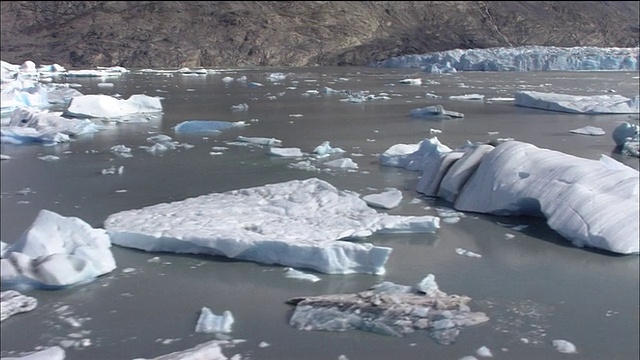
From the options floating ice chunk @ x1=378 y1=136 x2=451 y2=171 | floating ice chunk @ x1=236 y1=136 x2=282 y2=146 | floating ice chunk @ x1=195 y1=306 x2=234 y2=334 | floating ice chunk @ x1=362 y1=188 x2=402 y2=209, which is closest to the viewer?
floating ice chunk @ x1=195 y1=306 x2=234 y2=334

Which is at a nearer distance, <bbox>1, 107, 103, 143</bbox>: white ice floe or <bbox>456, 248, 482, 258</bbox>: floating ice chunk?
<bbox>456, 248, 482, 258</bbox>: floating ice chunk

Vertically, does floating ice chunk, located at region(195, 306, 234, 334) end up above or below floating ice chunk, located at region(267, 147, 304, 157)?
below

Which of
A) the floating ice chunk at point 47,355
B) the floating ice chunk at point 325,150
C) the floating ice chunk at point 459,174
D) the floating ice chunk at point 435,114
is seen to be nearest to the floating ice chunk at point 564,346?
the floating ice chunk at point 47,355

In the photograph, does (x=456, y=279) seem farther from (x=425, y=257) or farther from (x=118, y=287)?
(x=118, y=287)

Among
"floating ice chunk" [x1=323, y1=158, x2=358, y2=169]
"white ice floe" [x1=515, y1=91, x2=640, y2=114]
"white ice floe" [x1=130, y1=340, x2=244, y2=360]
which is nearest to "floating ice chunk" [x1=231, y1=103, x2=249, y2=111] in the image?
"white ice floe" [x1=515, y1=91, x2=640, y2=114]

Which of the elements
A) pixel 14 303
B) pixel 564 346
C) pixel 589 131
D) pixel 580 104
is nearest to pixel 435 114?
pixel 589 131

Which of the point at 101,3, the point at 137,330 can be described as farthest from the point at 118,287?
the point at 101,3

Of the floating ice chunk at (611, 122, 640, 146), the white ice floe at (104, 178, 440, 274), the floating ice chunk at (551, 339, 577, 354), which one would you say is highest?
the floating ice chunk at (611, 122, 640, 146)

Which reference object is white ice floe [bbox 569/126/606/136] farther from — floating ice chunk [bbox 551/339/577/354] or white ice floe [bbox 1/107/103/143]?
floating ice chunk [bbox 551/339/577/354]

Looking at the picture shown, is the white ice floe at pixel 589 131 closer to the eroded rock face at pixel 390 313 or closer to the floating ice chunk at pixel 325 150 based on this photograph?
the floating ice chunk at pixel 325 150

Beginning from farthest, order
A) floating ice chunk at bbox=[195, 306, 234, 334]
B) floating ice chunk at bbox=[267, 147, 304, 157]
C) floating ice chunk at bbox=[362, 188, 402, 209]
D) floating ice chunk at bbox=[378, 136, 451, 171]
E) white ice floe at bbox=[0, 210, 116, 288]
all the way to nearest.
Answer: floating ice chunk at bbox=[267, 147, 304, 157]
floating ice chunk at bbox=[378, 136, 451, 171]
floating ice chunk at bbox=[362, 188, 402, 209]
white ice floe at bbox=[0, 210, 116, 288]
floating ice chunk at bbox=[195, 306, 234, 334]
